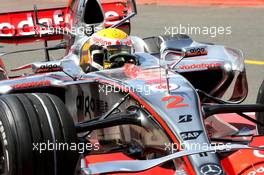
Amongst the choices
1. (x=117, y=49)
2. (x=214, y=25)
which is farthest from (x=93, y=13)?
(x=214, y=25)

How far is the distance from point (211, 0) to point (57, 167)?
40.6 ft

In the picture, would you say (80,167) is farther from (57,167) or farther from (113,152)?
(113,152)

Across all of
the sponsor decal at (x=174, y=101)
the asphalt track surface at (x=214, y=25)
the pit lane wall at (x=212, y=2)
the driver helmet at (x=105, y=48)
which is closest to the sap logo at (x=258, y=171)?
the sponsor decal at (x=174, y=101)

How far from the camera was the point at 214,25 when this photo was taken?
13.3 metres

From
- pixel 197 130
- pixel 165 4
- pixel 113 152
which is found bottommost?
pixel 165 4

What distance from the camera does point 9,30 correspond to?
25.7 feet

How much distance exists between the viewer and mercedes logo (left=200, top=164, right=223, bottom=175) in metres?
4.07

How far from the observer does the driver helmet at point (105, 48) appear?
559cm

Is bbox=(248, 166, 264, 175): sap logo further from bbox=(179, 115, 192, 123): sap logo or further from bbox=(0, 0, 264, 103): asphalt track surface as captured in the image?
bbox=(0, 0, 264, 103): asphalt track surface

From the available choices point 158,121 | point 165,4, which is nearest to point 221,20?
point 165,4

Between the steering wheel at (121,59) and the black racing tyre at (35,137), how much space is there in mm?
1067

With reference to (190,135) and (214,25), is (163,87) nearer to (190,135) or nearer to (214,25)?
(190,135)

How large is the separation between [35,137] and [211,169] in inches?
45.2

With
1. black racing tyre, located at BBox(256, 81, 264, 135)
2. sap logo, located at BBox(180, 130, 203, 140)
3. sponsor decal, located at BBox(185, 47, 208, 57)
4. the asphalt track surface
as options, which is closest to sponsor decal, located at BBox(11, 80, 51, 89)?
sponsor decal, located at BBox(185, 47, 208, 57)
